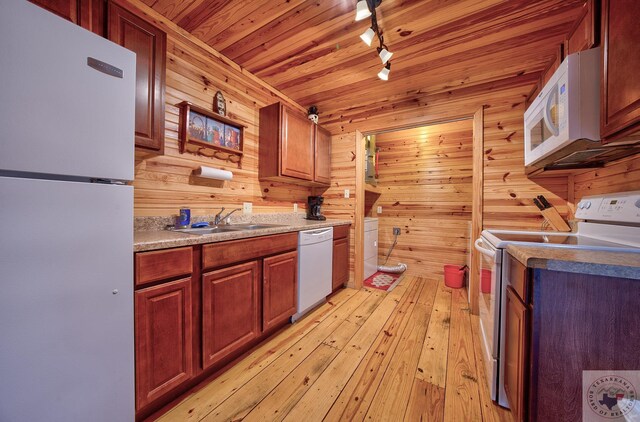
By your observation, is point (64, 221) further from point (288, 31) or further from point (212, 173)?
point (288, 31)

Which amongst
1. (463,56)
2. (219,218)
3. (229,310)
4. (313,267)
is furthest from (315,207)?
(463,56)

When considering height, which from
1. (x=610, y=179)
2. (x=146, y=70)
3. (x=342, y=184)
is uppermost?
(x=146, y=70)

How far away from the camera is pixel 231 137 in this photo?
6.73 feet

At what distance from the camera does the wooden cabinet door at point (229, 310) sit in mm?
1309

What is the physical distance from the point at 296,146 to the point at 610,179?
2.39 m

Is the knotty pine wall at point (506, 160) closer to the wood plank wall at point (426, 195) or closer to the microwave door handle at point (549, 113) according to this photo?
the microwave door handle at point (549, 113)

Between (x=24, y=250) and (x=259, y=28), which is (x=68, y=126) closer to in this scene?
(x=24, y=250)

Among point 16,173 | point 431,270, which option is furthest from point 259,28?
point 431,270

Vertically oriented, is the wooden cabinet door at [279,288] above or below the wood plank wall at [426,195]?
below

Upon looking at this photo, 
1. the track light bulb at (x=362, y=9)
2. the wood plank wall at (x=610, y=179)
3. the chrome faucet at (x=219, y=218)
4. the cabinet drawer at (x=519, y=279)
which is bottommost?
the cabinet drawer at (x=519, y=279)

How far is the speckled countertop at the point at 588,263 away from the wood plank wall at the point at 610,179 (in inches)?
27.8

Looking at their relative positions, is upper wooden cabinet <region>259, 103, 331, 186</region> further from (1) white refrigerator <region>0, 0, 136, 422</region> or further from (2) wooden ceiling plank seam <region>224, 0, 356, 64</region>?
(1) white refrigerator <region>0, 0, 136, 422</region>

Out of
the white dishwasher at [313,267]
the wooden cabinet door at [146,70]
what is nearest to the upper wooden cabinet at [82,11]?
the wooden cabinet door at [146,70]

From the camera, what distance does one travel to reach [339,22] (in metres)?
1.59
